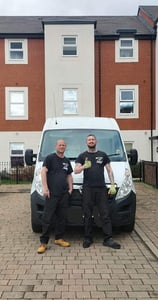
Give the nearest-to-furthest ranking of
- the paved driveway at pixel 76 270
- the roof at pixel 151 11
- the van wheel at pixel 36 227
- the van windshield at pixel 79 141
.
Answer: the paved driveway at pixel 76 270, the van wheel at pixel 36 227, the van windshield at pixel 79 141, the roof at pixel 151 11

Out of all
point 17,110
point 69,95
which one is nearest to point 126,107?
point 69,95

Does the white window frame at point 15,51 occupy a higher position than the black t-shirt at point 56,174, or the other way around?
the white window frame at point 15,51

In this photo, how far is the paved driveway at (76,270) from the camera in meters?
4.79

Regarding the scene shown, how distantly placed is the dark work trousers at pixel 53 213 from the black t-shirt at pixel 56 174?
0.39 ft

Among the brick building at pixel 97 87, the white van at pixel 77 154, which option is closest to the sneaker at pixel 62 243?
the white van at pixel 77 154

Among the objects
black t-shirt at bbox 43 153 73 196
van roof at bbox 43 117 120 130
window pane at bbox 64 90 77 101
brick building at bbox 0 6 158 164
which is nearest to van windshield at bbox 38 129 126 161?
van roof at bbox 43 117 120 130

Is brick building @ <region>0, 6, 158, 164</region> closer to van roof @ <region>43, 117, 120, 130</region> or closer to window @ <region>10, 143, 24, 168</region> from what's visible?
window @ <region>10, 143, 24, 168</region>

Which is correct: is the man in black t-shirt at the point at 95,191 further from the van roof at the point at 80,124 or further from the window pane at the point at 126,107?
the window pane at the point at 126,107

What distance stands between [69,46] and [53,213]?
1945cm

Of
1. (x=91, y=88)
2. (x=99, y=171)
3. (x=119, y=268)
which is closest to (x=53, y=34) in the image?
(x=91, y=88)

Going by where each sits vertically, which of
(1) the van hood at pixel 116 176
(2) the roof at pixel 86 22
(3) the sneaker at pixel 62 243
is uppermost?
(2) the roof at pixel 86 22

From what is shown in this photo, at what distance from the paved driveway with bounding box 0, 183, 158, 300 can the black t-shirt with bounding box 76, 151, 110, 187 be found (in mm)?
1113

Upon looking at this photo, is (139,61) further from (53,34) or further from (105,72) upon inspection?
(53,34)

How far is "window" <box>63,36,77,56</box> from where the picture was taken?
24.9m
